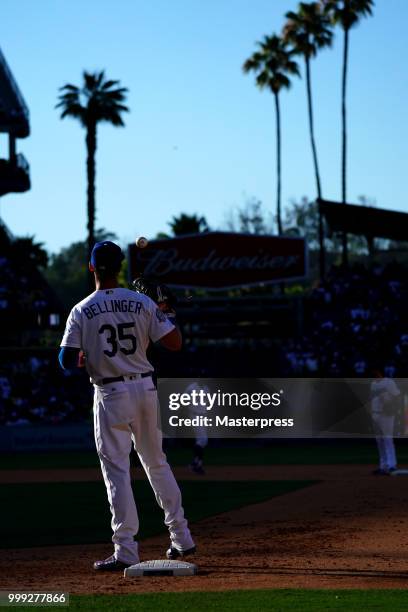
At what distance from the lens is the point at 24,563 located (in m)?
10.1

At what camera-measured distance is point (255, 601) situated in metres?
7.51

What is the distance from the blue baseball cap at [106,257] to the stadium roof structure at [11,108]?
1779 inches

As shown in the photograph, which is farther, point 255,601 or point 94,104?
point 94,104

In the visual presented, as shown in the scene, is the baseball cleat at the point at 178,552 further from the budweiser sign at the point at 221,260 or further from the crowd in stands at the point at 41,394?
the budweiser sign at the point at 221,260

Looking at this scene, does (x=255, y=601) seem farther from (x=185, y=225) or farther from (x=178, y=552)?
(x=185, y=225)

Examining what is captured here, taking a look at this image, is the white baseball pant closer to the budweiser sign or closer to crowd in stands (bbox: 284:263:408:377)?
crowd in stands (bbox: 284:263:408:377)

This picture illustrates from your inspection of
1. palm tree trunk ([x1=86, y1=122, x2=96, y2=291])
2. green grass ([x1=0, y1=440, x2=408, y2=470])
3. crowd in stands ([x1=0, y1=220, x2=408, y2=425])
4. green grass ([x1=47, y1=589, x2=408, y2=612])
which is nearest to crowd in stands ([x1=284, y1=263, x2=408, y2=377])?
crowd in stands ([x1=0, y1=220, x2=408, y2=425])

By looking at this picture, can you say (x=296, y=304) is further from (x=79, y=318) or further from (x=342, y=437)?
(x=79, y=318)

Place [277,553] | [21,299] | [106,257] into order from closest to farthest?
[106,257], [277,553], [21,299]

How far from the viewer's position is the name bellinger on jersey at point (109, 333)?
28.1ft

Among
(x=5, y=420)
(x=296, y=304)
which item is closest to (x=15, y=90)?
(x=296, y=304)

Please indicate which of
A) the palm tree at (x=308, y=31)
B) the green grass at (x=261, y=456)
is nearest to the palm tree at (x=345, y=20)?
the palm tree at (x=308, y=31)

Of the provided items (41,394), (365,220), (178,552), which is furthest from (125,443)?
(365,220)

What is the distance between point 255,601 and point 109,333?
231 centimetres
